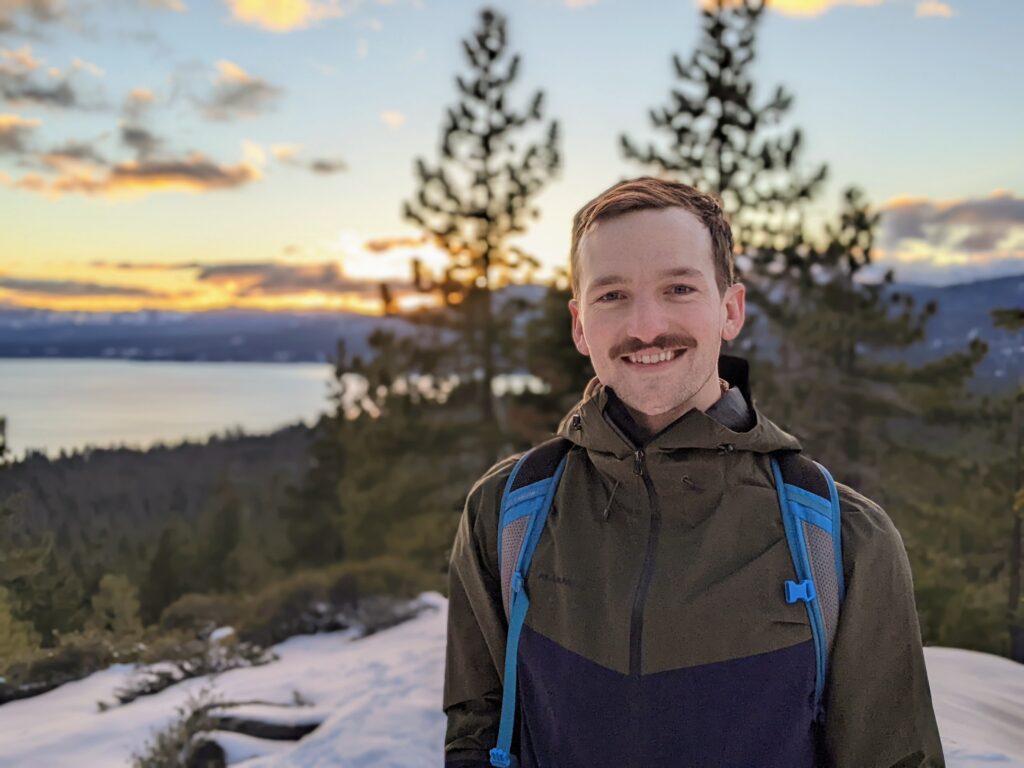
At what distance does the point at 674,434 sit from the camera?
1943mm

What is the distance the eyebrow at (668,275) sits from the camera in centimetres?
199

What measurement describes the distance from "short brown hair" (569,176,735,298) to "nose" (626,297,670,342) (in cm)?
21

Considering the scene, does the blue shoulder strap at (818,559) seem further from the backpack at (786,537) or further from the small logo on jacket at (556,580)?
the small logo on jacket at (556,580)

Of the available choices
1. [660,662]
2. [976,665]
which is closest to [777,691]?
[660,662]

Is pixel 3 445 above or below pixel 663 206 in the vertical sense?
below

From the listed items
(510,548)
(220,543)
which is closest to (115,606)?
(510,548)

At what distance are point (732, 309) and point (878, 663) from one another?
92 cm

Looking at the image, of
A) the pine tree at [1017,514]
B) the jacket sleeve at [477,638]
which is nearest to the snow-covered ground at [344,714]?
the pine tree at [1017,514]

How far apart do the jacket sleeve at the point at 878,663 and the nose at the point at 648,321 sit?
0.61 meters

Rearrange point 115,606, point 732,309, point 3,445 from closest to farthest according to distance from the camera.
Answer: point 732,309 < point 3,445 < point 115,606

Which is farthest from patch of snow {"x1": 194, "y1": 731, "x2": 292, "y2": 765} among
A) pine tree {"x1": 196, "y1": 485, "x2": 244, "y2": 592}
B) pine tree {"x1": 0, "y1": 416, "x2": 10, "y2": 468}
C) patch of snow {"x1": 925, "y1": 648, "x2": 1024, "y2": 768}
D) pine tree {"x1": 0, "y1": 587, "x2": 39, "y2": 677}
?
pine tree {"x1": 196, "y1": 485, "x2": 244, "y2": 592}

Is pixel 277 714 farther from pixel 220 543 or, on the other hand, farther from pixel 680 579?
pixel 220 543

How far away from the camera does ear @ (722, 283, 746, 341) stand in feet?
7.02

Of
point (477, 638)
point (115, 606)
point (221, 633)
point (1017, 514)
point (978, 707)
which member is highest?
point (477, 638)
